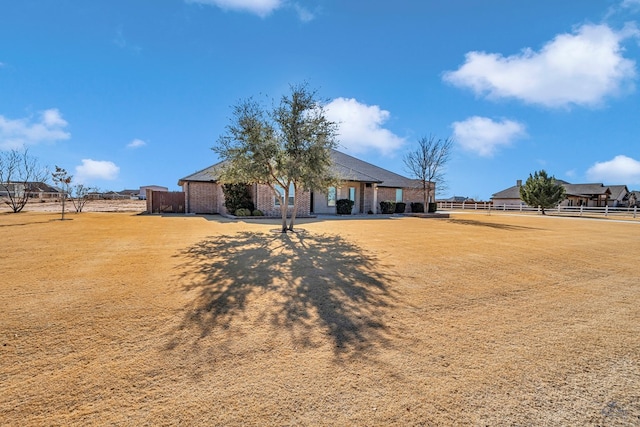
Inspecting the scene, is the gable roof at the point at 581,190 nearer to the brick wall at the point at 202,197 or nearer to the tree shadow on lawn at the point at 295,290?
the brick wall at the point at 202,197

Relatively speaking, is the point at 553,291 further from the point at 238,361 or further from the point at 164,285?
the point at 164,285

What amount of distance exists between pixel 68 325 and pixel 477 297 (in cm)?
628

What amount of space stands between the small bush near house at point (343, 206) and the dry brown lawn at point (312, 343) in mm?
17423

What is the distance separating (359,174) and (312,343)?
24.0m

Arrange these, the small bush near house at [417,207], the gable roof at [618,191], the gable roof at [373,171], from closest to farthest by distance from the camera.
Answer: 1. the gable roof at [373,171]
2. the small bush near house at [417,207]
3. the gable roof at [618,191]

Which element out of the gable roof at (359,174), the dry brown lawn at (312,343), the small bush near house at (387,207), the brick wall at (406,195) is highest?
the gable roof at (359,174)

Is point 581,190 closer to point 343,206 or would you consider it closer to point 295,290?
point 343,206

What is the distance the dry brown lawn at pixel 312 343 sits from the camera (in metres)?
2.63

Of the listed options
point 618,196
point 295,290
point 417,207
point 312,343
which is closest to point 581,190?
point 618,196

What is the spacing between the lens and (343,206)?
24844 millimetres

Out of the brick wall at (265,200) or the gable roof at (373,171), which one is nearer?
the brick wall at (265,200)

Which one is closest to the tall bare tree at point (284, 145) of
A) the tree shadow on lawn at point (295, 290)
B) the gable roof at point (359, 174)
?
Answer: the tree shadow on lawn at point (295, 290)

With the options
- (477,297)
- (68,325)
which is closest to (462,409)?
(477,297)

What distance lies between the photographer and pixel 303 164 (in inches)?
453
